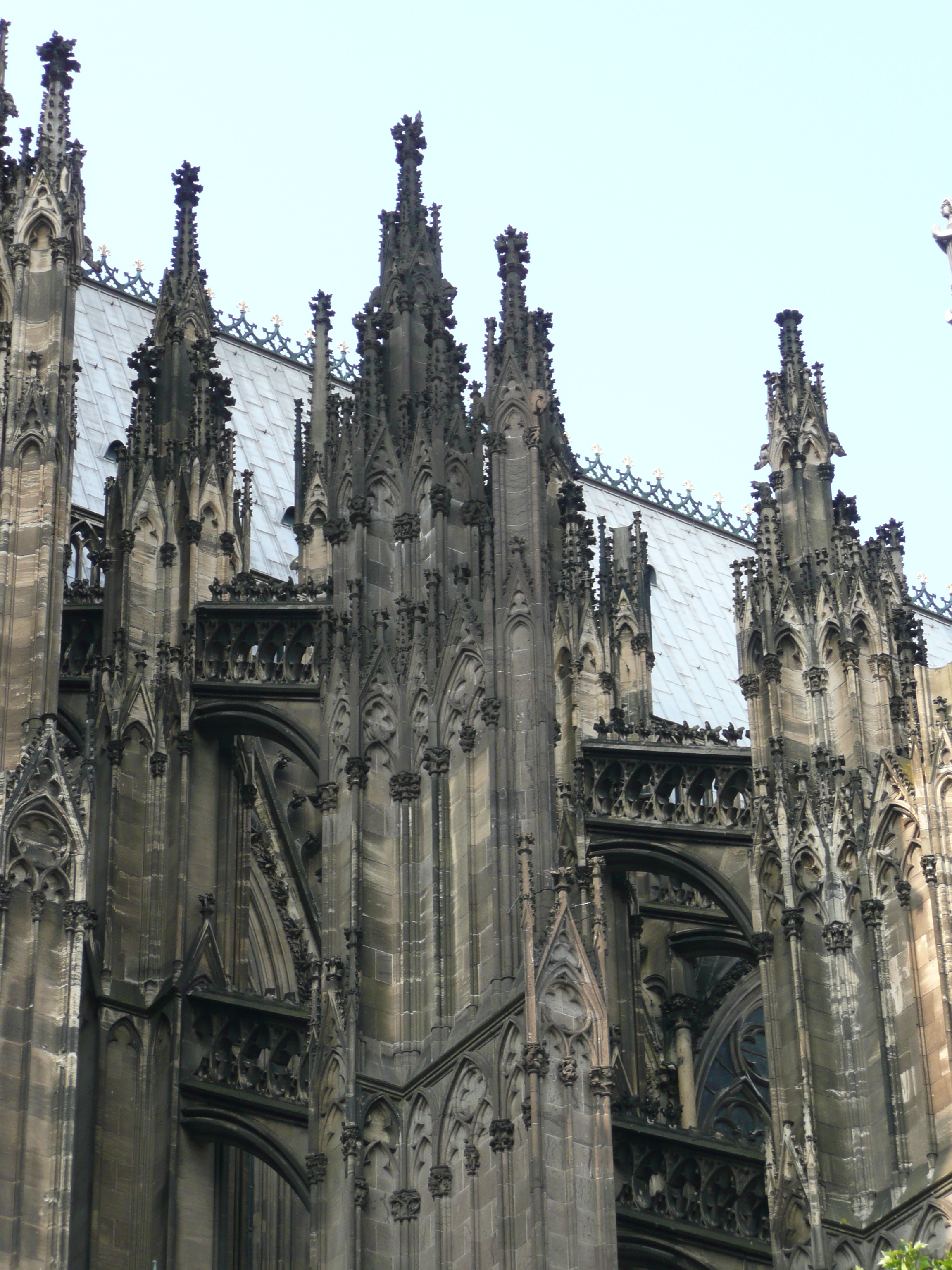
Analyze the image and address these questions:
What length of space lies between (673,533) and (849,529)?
22.9m

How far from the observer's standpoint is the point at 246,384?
175 ft

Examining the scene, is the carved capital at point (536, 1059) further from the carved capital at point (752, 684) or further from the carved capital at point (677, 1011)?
the carved capital at point (677, 1011)

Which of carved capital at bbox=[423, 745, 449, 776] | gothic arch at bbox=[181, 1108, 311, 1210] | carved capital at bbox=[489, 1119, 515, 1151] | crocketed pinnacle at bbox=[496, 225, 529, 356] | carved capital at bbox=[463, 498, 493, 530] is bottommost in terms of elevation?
carved capital at bbox=[489, 1119, 515, 1151]

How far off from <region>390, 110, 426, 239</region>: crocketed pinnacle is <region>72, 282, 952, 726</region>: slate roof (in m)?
7.35

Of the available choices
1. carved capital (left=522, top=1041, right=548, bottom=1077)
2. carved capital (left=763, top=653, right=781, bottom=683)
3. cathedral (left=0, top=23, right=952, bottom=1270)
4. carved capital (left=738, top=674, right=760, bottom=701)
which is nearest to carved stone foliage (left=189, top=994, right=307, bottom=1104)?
cathedral (left=0, top=23, right=952, bottom=1270)

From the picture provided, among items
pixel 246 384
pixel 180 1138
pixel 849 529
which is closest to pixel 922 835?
pixel 849 529

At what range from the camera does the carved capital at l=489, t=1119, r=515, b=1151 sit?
29.6 m

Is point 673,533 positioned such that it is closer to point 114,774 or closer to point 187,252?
point 187,252

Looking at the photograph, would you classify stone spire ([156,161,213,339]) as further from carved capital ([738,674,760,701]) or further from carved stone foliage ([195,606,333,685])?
carved capital ([738,674,760,701])

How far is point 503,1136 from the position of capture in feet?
97.2

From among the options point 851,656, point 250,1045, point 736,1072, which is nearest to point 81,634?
point 250,1045

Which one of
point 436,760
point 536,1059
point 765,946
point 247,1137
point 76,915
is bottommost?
point 536,1059

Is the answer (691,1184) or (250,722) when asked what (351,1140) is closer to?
(691,1184)

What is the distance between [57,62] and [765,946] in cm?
1245
